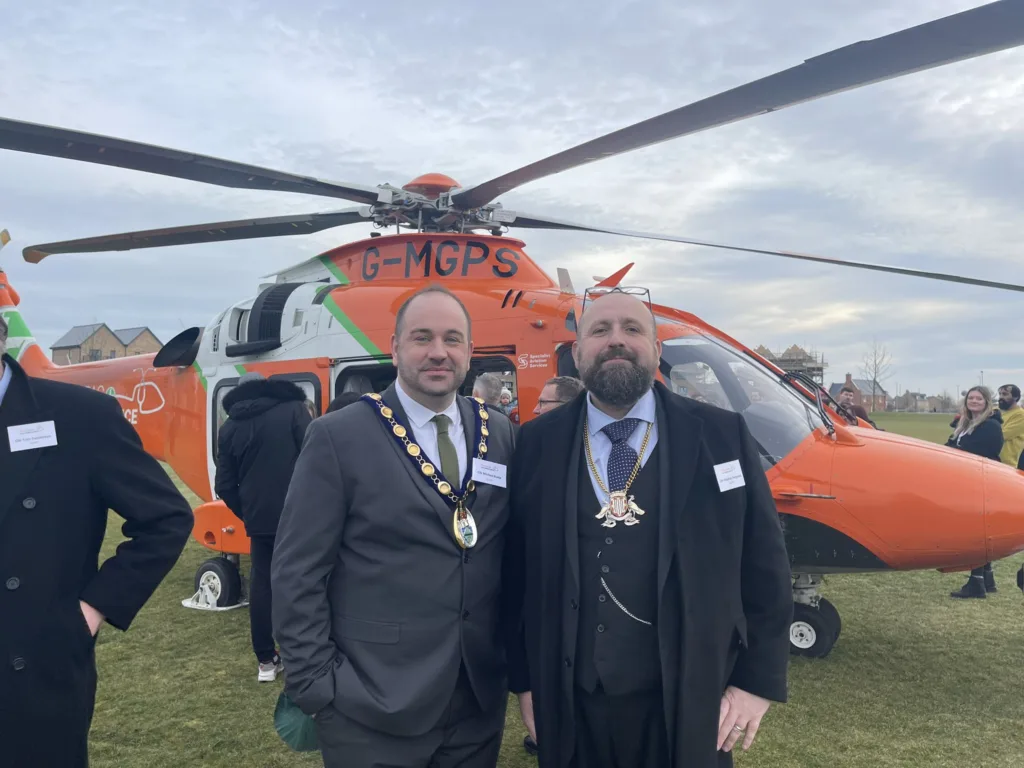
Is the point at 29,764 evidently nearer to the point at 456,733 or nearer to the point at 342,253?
the point at 456,733

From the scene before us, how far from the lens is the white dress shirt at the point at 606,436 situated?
206 centimetres

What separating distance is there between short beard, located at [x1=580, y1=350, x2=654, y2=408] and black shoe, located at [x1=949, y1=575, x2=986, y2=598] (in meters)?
6.19

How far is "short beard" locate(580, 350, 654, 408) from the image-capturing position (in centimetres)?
203

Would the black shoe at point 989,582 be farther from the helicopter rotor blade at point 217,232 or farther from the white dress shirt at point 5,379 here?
the white dress shirt at point 5,379

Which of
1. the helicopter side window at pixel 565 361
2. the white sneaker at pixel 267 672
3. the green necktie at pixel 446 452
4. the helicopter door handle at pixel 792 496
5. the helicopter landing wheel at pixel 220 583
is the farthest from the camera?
the helicopter landing wheel at pixel 220 583

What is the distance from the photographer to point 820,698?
423 cm

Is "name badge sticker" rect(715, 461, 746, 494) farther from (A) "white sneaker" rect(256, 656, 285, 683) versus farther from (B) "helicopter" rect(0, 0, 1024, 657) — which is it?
(A) "white sneaker" rect(256, 656, 285, 683)

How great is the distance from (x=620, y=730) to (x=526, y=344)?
3364mm

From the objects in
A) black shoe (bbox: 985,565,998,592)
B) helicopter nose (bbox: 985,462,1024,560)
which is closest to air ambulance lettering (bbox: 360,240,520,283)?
helicopter nose (bbox: 985,462,1024,560)

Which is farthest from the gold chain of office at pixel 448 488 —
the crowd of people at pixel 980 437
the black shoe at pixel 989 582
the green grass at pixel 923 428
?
the green grass at pixel 923 428

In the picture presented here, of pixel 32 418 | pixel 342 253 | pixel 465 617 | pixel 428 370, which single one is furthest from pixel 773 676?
pixel 342 253

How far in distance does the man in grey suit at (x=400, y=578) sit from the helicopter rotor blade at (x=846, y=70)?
2.01m

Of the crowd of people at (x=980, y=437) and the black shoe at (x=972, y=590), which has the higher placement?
the crowd of people at (x=980, y=437)

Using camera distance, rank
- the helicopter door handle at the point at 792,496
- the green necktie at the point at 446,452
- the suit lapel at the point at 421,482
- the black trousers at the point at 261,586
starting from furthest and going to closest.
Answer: the black trousers at the point at 261,586 → the helicopter door handle at the point at 792,496 → the green necktie at the point at 446,452 → the suit lapel at the point at 421,482
